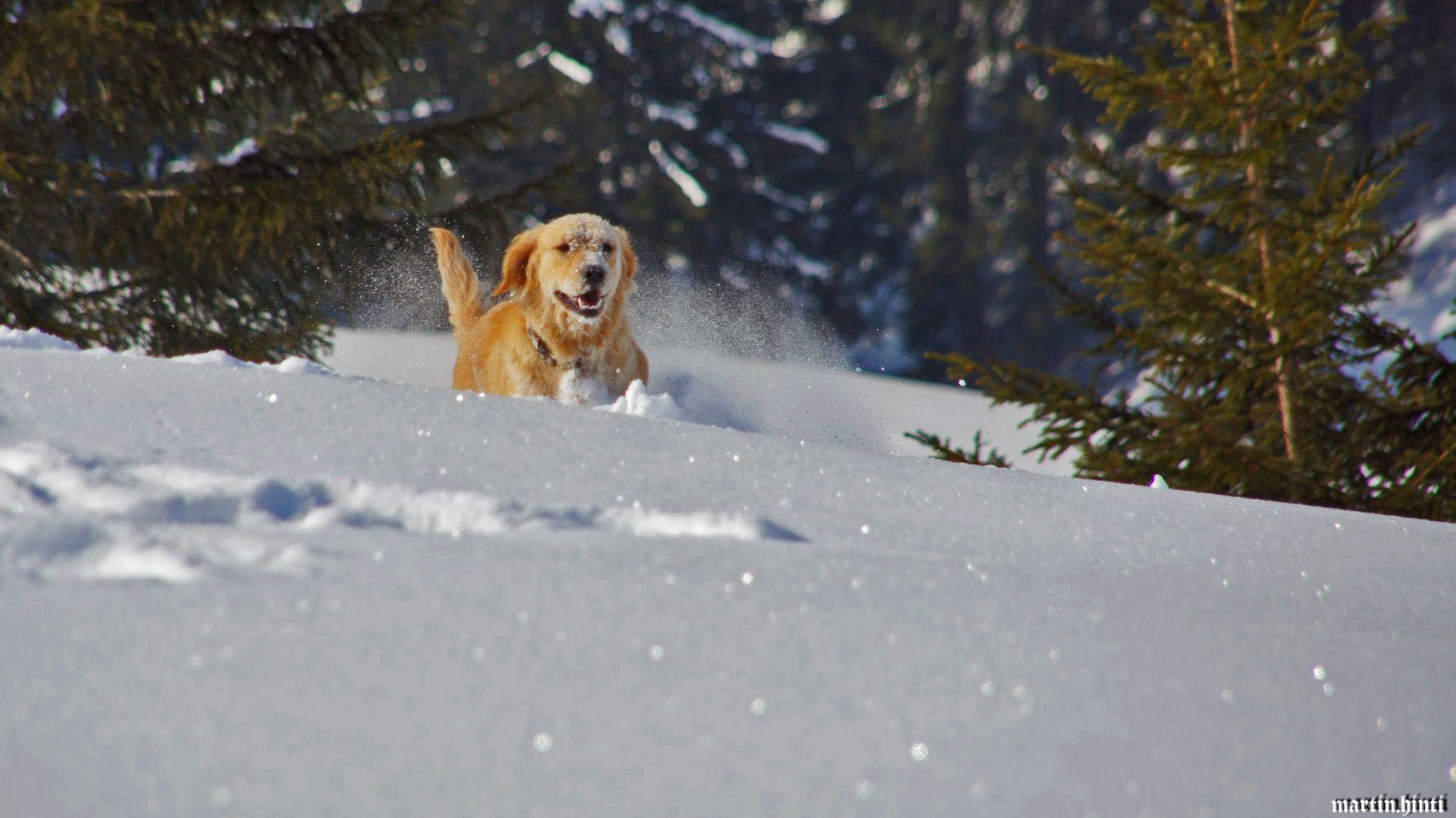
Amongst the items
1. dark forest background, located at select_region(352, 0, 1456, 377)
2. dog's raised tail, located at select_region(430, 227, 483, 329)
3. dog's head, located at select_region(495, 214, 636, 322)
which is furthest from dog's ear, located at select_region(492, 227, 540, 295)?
dark forest background, located at select_region(352, 0, 1456, 377)

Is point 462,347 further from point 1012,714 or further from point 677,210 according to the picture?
point 677,210

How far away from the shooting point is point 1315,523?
3.04m

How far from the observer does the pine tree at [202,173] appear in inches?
280

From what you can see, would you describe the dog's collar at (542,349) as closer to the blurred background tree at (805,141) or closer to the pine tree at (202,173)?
the pine tree at (202,173)

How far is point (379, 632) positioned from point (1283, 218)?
4577 millimetres

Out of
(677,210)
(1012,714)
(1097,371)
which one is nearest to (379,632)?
(1012,714)

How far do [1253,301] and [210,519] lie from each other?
4247 mm

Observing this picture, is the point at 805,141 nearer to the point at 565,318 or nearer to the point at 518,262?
the point at 518,262

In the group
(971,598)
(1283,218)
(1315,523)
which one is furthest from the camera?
(1283,218)

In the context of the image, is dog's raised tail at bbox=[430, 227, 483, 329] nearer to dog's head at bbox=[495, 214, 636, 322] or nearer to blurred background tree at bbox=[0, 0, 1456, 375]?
dog's head at bbox=[495, 214, 636, 322]

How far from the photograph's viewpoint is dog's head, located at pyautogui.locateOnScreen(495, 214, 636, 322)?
197 inches

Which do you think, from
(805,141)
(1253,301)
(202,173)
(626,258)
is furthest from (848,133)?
(1253,301)

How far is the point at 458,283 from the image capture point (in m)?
5.94

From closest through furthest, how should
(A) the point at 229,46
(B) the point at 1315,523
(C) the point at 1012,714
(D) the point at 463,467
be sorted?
1. (C) the point at 1012,714
2. (D) the point at 463,467
3. (B) the point at 1315,523
4. (A) the point at 229,46
